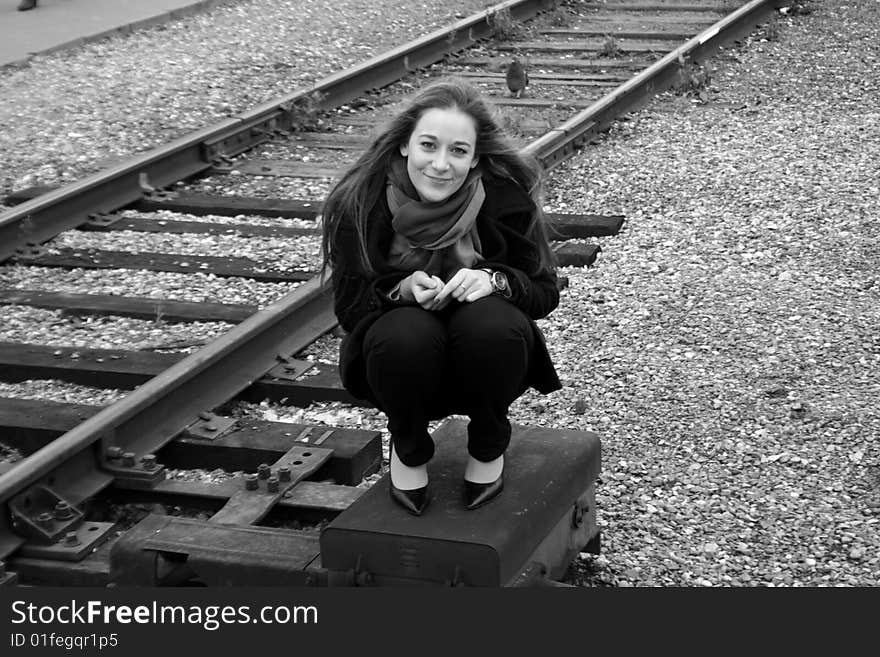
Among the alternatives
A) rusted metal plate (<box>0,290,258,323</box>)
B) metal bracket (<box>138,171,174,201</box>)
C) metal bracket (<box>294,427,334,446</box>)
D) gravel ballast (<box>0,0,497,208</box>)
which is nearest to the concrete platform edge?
gravel ballast (<box>0,0,497,208</box>)

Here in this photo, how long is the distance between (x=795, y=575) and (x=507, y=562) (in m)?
0.95

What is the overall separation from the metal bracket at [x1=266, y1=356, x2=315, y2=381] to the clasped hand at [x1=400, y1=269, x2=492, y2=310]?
1.93 m

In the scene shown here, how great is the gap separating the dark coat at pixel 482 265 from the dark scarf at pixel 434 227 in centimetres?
3

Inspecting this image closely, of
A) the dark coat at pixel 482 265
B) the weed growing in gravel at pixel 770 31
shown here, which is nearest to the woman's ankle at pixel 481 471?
the dark coat at pixel 482 265

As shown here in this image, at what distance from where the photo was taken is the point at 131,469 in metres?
4.45

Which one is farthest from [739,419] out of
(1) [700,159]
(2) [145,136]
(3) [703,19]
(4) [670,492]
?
(3) [703,19]

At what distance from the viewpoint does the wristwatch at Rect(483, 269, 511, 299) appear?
3430mm

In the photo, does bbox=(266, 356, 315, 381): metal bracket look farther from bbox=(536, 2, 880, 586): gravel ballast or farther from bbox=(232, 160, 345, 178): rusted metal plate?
bbox=(232, 160, 345, 178): rusted metal plate

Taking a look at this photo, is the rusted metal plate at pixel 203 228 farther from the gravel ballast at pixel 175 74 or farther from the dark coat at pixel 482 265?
the dark coat at pixel 482 265

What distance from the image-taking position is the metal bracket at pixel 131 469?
4.41m

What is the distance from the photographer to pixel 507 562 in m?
3.35

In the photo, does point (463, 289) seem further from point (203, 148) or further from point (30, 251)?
point (203, 148)

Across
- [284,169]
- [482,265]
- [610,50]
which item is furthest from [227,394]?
[610,50]

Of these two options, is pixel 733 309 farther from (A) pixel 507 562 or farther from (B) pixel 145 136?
(B) pixel 145 136
